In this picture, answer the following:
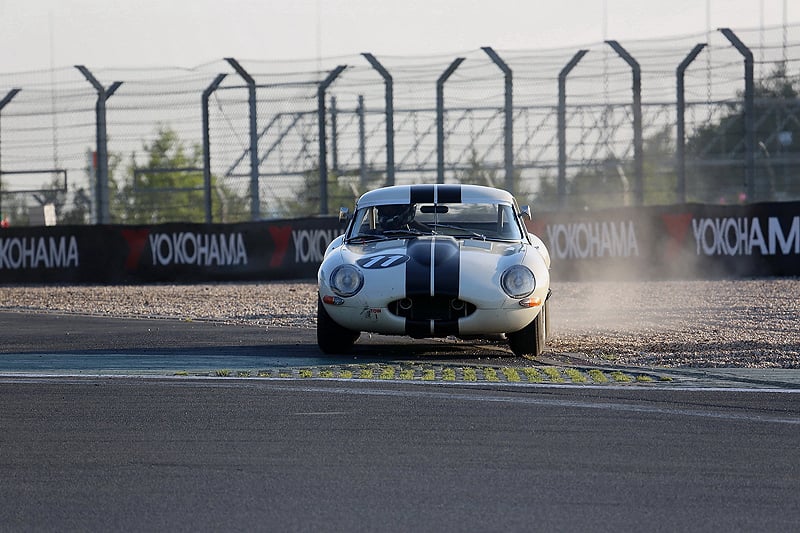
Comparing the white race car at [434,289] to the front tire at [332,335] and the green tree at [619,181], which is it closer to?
the front tire at [332,335]

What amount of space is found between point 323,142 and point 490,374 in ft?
42.8

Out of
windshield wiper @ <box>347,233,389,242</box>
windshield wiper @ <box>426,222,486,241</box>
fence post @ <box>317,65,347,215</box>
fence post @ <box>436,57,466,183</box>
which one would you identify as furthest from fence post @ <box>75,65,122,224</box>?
windshield wiper @ <box>426,222,486,241</box>

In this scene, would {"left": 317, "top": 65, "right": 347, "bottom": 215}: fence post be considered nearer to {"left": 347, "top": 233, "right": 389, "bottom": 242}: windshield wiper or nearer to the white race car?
{"left": 347, "top": 233, "right": 389, "bottom": 242}: windshield wiper

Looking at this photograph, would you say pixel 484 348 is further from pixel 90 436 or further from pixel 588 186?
pixel 588 186

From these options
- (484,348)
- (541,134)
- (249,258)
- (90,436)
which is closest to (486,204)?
(484,348)

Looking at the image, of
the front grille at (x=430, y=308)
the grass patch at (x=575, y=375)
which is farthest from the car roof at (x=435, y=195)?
the grass patch at (x=575, y=375)

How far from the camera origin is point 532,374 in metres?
8.38

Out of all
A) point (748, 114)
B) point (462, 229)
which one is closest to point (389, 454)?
point (462, 229)

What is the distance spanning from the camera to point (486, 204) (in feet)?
35.0

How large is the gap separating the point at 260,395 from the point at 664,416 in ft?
7.40

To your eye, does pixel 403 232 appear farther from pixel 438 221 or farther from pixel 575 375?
pixel 575 375

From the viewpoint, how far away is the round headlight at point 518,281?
921cm

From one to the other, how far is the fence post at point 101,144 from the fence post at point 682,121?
905 centimetres

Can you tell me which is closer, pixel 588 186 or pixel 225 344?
pixel 225 344
